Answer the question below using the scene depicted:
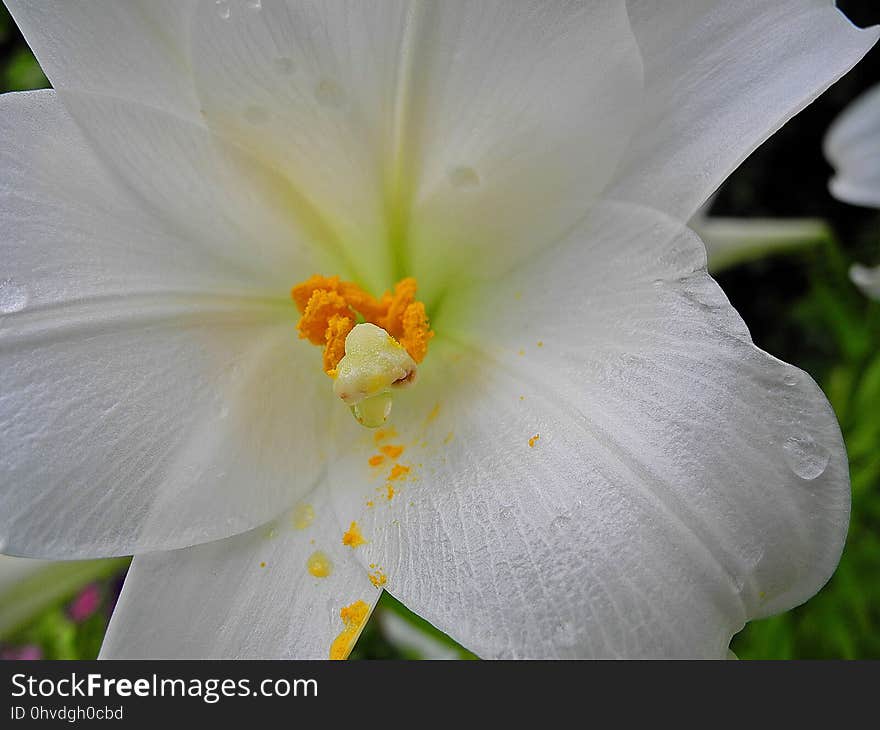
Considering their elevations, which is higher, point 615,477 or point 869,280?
point 615,477

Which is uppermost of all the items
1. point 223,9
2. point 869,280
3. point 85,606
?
point 223,9

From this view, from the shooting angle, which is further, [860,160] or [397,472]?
[860,160]

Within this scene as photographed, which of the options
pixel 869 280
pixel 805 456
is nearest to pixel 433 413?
pixel 805 456

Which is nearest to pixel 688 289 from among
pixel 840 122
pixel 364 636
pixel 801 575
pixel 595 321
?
pixel 595 321

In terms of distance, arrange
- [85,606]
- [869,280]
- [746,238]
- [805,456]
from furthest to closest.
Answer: [85,606] → [746,238] → [869,280] → [805,456]

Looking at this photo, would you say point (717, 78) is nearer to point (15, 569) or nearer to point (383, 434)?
point (383, 434)

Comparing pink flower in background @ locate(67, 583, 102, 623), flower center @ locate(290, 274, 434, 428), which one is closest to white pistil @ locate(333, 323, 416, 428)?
flower center @ locate(290, 274, 434, 428)

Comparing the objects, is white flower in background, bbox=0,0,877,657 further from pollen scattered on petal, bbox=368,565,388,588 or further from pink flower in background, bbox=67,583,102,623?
pink flower in background, bbox=67,583,102,623
